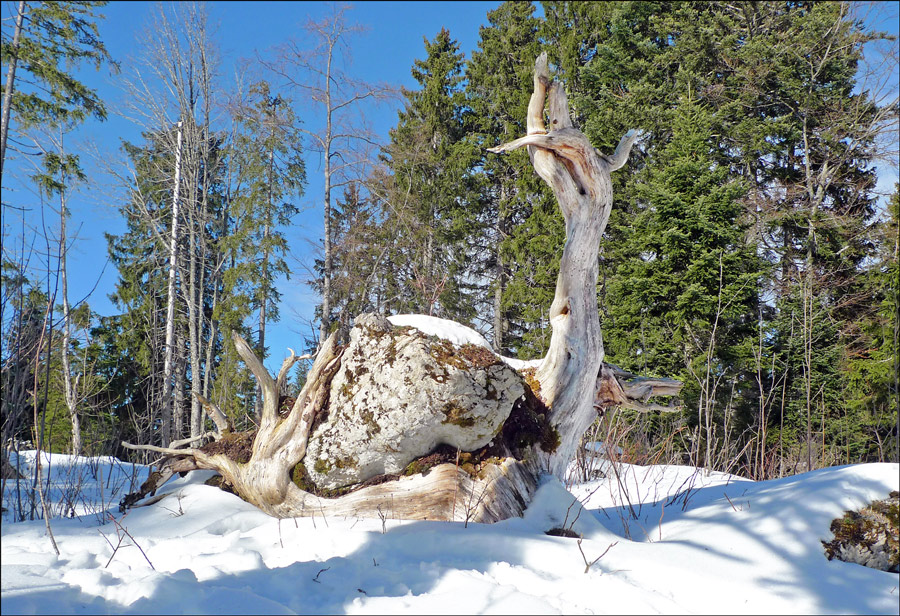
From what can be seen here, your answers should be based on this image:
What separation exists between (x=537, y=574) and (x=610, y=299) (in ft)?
34.1

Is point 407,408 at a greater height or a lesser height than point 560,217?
lesser

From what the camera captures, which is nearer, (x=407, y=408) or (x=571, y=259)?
(x=407, y=408)

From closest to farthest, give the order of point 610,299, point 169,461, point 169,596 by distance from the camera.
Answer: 1. point 169,596
2. point 169,461
3. point 610,299

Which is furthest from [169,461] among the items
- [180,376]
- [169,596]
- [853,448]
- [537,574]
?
[853,448]

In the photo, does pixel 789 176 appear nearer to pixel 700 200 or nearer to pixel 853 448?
pixel 700 200

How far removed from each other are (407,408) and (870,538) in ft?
7.64

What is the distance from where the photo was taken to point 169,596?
1717 millimetres

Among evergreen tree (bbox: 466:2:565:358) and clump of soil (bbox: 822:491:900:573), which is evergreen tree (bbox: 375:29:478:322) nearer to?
evergreen tree (bbox: 466:2:565:358)

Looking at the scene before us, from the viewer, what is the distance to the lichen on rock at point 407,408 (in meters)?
3.08

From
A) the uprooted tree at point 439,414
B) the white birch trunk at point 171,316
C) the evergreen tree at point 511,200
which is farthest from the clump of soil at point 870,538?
the white birch trunk at point 171,316

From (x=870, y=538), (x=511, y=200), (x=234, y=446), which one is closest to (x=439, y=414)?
(x=234, y=446)

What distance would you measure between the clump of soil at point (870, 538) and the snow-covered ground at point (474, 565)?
0.18 ft

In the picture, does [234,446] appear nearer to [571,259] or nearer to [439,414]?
[439,414]

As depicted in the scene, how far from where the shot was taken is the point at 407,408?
308 cm
